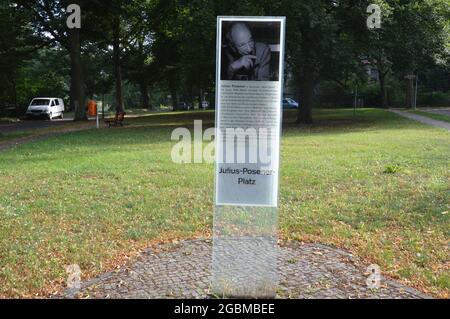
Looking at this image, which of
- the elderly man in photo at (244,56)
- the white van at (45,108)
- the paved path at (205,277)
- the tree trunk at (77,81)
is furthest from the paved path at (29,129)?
the elderly man in photo at (244,56)

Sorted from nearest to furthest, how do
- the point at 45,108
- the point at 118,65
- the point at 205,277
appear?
the point at 205,277 < the point at 45,108 < the point at 118,65

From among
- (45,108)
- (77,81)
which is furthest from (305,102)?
(45,108)

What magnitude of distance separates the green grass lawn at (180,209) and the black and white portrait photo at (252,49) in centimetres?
247

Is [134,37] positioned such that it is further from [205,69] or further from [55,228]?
[55,228]

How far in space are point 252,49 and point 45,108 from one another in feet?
115

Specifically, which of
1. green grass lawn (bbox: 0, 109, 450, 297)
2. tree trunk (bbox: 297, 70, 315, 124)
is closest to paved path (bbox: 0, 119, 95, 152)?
green grass lawn (bbox: 0, 109, 450, 297)

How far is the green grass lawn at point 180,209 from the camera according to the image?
18.1 feet

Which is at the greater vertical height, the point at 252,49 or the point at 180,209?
the point at 252,49

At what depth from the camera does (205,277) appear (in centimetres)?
515

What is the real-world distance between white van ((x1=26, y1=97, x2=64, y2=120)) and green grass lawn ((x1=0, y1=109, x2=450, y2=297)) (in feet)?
81.4

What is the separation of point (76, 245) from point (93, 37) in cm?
3549

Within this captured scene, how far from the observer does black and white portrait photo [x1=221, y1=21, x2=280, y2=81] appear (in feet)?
14.4

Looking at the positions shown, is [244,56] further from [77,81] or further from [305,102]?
[77,81]

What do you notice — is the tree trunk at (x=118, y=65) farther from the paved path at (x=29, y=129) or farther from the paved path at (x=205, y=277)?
the paved path at (x=205, y=277)
